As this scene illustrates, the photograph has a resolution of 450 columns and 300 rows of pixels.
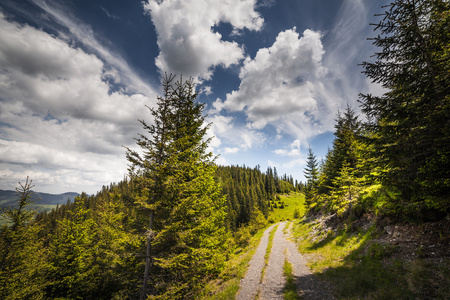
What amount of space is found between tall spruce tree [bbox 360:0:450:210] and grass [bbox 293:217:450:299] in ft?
8.97

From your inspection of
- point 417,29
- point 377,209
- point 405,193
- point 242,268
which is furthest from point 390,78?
point 242,268

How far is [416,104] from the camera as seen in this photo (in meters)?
7.14

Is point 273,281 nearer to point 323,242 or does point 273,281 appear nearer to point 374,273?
point 374,273

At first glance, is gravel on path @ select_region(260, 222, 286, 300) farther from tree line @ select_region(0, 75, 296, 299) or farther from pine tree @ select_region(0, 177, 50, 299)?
pine tree @ select_region(0, 177, 50, 299)

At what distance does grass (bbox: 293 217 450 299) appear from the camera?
20.4 ft

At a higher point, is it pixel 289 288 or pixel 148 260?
pixel 148 260

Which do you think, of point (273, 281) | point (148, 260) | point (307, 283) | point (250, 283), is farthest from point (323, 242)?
point (148, 260)

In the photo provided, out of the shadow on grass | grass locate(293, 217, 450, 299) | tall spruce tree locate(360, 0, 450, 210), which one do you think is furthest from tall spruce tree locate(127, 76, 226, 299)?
the shadow on grass

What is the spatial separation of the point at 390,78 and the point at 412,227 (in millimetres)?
8759

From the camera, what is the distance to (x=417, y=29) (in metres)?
7.48

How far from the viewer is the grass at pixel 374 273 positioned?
6.21 meters

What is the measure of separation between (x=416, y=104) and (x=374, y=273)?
345 inches

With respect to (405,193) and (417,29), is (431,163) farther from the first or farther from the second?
(417,29)

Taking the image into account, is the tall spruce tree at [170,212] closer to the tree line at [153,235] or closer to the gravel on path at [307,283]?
the tree line at [153,235]
